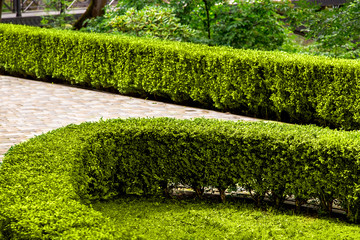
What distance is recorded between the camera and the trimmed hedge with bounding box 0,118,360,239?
17.4 ft

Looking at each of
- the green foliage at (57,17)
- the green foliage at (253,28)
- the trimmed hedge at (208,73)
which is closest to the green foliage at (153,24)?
the green foliage at (253,28)

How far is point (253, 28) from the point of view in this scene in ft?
44.5

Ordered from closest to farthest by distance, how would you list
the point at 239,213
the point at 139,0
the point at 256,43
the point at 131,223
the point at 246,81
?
the point at 131,223
the point at 239,213
the point at 246,81
the point at 256,43
the point at 139,0

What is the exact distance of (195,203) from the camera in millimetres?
5902

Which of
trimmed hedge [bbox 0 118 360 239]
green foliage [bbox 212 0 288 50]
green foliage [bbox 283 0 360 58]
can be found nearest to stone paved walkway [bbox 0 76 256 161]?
trimmed hedge [bbox 0 118 360 239]

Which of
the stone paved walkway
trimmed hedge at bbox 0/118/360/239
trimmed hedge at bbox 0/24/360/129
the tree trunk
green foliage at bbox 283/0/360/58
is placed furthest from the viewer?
the tree trunk

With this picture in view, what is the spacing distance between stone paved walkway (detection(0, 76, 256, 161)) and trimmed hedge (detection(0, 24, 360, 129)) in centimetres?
33

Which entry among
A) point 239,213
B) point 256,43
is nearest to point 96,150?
point 239,213

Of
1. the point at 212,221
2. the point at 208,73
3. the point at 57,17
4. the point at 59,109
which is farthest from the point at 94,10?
the point at 212,221

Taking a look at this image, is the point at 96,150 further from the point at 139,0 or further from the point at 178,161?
the point at 139,0

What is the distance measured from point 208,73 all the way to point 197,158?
4.93m

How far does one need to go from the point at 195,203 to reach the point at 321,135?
149cm

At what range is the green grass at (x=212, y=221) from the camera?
5086 mm

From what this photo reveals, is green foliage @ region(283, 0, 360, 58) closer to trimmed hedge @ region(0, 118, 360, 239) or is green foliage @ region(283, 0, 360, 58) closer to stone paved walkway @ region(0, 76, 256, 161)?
stone paved walkway @ region(0, 76, 256, 161)
